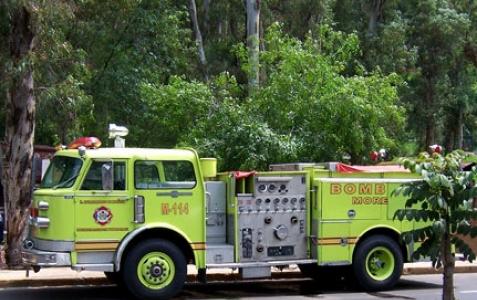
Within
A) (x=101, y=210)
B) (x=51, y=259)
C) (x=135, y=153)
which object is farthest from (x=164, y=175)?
(x=51, y=259)

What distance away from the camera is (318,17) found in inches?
1214

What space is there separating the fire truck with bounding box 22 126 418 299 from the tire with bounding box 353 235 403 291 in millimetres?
17

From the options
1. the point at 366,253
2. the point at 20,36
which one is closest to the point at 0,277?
the point at 20,36

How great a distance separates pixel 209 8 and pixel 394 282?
20035 mm

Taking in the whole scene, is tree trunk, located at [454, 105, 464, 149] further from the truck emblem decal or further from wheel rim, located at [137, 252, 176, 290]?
the truck emblem decal

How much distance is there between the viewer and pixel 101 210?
11.8 metres

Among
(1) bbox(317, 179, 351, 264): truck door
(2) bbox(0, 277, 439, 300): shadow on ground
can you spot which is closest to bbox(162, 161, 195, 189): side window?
(2) bbox(0, 277, 439, 300): shadow on ground

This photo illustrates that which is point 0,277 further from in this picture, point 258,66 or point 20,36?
point 258,66

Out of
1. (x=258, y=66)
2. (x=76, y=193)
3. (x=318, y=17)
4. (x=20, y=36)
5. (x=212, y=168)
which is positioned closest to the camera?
(x=76, y=193)

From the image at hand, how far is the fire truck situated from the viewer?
11750 millimetres

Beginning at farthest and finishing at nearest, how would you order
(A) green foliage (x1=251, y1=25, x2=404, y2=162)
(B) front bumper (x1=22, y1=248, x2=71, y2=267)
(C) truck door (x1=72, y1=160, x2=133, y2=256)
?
(A) green foliage (x1=251, y1=25, x2=404, y2=162)
(C) truck door (x1=72, y1=160, x2=133, y2=256)
(B) front bumper (x1=22, y1=248, x2=71, y2=267)

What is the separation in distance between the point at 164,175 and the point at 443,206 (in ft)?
17.5

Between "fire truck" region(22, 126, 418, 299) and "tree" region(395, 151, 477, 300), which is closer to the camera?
"tree" region(395, 151, 477, 300)

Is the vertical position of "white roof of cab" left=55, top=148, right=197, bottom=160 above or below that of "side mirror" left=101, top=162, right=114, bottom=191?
above
